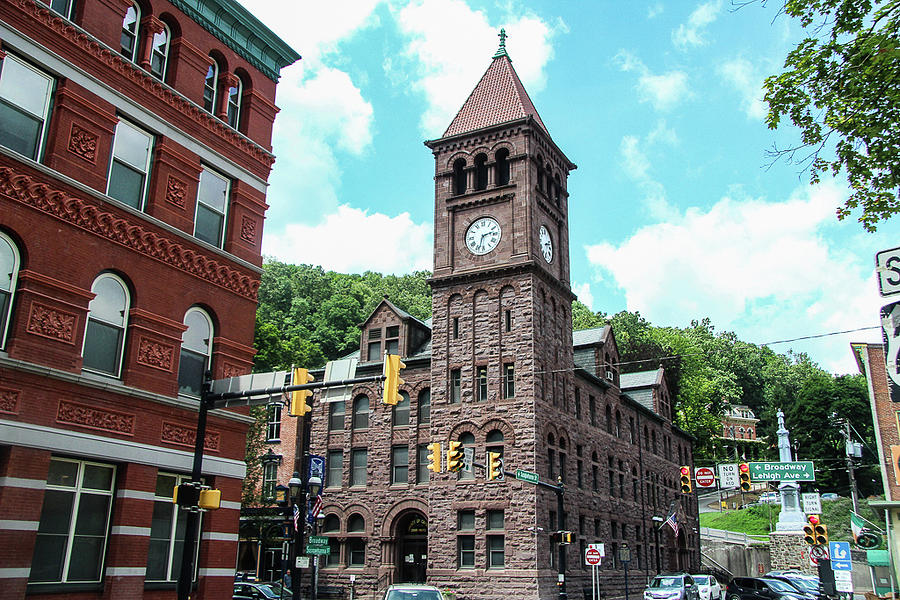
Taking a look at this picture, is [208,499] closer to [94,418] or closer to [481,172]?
[94,418]

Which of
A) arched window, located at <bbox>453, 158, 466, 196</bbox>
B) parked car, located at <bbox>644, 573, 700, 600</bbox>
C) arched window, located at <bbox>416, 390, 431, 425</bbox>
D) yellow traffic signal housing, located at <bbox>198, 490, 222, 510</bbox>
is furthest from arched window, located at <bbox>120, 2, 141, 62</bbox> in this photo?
parked car, located at <bbox>644, 573, 700, 600</bbox>

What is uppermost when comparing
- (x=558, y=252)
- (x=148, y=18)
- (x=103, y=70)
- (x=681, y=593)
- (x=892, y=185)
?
(x=558, y=252)

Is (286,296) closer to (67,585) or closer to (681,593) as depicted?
(681,593)

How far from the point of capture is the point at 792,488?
191 ft

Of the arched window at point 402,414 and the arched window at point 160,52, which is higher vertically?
the arched window at point 160,52

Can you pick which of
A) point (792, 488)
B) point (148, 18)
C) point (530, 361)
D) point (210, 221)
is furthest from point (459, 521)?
point (792, 488)

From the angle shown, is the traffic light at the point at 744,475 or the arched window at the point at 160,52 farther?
the traffic light at the point at 744,475

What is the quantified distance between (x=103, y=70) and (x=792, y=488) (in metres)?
56.8

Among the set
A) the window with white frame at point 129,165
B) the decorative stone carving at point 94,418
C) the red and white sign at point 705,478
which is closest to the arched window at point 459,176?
the red and white sign at point 705,478

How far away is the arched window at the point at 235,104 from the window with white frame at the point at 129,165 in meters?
3.15

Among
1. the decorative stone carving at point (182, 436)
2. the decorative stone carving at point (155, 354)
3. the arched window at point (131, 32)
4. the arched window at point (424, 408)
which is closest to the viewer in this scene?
the decorative stone carving at point (155, 354)

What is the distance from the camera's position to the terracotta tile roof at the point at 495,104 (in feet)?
145

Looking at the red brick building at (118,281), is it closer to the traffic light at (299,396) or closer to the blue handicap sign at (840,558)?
the traffic light at (299,396)

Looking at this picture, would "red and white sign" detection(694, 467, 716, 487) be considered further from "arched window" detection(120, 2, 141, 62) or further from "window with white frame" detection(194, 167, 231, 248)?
"arched window" detection(120, 2, 141, 62)
